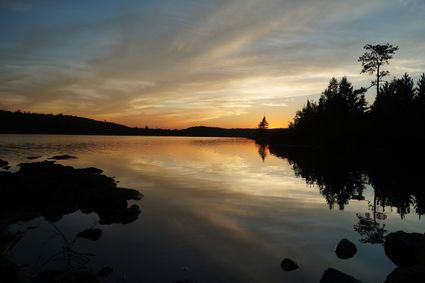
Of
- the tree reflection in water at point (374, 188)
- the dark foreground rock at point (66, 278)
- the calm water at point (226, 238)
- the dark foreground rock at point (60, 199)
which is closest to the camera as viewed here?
the dark foreground rock at point (66, 278)

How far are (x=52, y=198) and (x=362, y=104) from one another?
2857 inches

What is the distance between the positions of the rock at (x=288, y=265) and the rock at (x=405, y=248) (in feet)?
13.3

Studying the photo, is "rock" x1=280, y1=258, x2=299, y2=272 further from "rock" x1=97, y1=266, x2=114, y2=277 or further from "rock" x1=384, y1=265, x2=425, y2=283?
"rock" x1=97, y1=266, x2=114, y2=277

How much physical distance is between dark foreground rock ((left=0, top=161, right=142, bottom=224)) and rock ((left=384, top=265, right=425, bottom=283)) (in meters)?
13.6

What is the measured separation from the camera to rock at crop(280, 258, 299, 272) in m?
12.4

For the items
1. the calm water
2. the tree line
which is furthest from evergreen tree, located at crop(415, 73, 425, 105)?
the calm water

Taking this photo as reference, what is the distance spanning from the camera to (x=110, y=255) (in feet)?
44.6

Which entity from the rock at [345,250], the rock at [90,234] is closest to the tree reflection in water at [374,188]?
the rock at [345,250]

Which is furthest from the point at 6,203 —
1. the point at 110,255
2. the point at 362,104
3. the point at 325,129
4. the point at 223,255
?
the point at 362,104

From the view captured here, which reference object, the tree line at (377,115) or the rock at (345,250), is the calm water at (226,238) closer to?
the rock at (345,250)

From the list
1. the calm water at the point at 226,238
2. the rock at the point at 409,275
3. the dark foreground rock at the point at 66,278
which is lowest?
the calm water at the point at 226,238

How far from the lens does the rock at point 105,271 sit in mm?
11625

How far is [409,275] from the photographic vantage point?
9641 mm

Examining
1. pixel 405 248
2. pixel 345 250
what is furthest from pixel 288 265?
pixel 405 248
